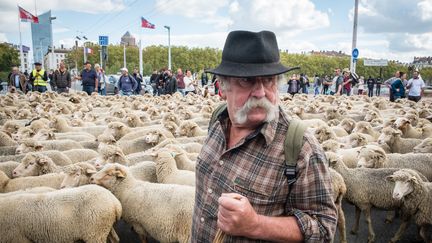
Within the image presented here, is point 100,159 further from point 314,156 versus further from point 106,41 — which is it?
point 106,41

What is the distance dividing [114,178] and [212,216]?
2779 mm

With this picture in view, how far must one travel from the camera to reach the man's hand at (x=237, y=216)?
1.32m

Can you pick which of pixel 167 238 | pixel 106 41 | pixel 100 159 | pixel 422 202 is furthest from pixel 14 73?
pixel 422 202

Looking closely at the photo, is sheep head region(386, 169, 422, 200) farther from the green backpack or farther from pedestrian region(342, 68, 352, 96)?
pedestrian region(342, 68, 352, 96)

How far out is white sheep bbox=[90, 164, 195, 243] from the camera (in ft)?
12.2

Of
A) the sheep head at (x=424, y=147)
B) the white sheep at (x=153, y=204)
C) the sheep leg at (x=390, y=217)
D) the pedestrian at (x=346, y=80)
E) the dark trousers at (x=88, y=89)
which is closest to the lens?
the white sheep at (x=153, y=204)

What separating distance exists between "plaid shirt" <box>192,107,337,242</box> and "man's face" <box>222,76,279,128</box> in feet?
0.17

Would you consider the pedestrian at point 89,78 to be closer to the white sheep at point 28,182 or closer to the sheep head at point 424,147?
the white sheep at point 28,182

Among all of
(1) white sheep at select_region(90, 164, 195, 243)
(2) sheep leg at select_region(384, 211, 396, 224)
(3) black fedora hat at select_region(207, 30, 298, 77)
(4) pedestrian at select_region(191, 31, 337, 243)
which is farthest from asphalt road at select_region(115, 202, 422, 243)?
(3) black fedora hat at select_region(207, 30, 298, 77)

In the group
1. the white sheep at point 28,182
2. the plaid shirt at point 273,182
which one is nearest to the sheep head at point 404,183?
the plaid shirt at point 273,182

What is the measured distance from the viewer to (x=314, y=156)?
4.68 ft

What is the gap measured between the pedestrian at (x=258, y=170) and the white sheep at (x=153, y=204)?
6.71ft

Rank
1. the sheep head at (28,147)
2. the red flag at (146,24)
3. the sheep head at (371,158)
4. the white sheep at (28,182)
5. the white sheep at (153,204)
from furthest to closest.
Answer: the red flag at (146,24) < the sheep head at (28,147) < the sheep head at (371,158) < the white sheep at (28,182) < the white sheep at (153,204)

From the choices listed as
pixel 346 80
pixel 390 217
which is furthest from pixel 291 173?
pixel 346 80
